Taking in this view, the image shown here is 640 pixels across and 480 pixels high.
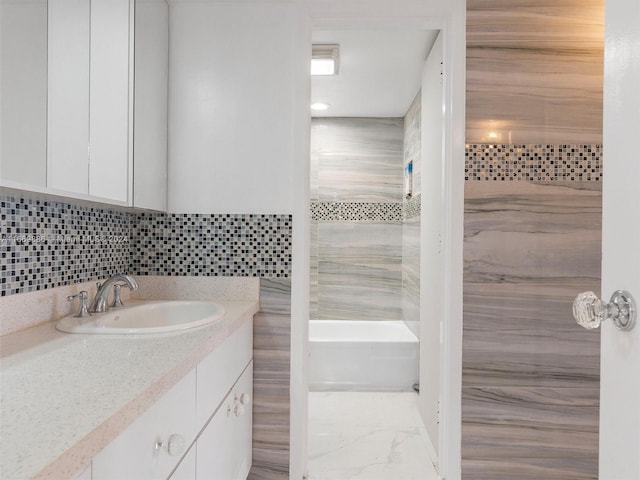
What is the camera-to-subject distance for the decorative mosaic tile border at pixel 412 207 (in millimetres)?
3274

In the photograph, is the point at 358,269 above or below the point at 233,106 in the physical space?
below

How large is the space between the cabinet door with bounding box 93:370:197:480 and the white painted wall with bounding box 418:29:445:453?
1.44m

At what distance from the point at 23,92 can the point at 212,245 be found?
983 millimetres

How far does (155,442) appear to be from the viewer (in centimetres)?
95

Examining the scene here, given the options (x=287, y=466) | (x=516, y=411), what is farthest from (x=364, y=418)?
(x=516, y=411)

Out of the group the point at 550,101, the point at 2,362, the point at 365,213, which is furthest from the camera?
the point at 365,213

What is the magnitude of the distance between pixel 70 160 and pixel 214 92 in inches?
32.1

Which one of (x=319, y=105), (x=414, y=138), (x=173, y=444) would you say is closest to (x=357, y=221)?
(x=414, y=138)

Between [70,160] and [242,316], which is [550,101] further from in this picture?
[70,160]

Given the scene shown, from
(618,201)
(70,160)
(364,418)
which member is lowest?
(364,418)

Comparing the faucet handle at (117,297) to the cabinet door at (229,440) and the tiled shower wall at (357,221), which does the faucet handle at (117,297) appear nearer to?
the cabinet door at (229,440)

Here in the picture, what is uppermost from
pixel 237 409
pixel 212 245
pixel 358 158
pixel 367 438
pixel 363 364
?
pixel 358 158

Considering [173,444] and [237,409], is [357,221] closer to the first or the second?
[237,409]

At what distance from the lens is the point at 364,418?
2861 mm
